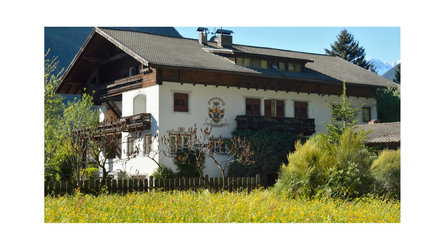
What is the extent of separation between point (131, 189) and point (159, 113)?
11.6m

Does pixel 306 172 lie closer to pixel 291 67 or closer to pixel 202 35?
pixel 291 67

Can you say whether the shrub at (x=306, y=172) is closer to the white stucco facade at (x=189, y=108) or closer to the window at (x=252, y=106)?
the white stucco facade at (x=189, y=108)

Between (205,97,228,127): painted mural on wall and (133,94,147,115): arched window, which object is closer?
(205,97,228,127): painted mural on wall

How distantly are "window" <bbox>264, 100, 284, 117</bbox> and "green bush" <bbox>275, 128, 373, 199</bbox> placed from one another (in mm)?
18137

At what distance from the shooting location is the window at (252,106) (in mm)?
32469

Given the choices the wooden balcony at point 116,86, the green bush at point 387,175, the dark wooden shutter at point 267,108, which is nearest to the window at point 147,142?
the wooden balcony at point 116,86

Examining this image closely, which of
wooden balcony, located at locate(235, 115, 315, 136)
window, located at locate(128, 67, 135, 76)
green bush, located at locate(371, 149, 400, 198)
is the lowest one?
green bush, located at locate(371, 149, 400, 198)

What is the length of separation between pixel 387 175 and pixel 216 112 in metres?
16.7

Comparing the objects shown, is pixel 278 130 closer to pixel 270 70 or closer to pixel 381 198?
pixel 270 70

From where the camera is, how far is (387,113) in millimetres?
39719

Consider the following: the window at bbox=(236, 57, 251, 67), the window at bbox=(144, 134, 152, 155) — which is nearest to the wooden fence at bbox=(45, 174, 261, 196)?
the window at bbox=(144, 134, 152, 155)

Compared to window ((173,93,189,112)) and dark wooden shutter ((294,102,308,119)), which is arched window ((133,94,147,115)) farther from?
dark wooden shutter ((294,102,308,119))

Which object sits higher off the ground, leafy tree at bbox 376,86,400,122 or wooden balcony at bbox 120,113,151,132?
leafy tree at bbox 376,86,400,122

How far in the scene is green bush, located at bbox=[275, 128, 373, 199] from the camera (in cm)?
1444
